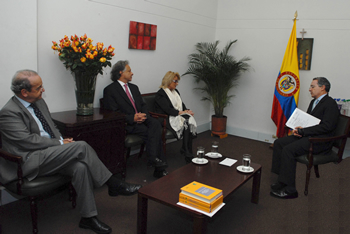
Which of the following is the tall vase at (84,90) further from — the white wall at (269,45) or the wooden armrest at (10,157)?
the white wall at (269,45)

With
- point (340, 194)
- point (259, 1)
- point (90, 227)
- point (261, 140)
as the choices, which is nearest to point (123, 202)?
point (90, 227)

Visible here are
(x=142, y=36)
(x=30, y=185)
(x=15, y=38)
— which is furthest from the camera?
(x=142, y=36)

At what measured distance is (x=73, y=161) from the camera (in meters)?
2.58

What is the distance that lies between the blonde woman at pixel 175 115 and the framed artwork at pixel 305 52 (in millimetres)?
2518

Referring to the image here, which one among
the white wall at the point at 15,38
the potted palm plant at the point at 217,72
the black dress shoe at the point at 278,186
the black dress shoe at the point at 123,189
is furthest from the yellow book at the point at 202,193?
the potted palm plant at the point at 217,72

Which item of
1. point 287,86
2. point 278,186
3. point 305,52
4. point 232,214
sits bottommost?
point 232,214

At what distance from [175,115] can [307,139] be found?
6.01ft

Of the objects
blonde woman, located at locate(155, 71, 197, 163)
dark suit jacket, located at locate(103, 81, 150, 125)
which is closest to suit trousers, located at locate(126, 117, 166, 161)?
dark suit jacket, located at locate(103, 81, 150, 125)

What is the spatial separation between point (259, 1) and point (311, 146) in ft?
11.9

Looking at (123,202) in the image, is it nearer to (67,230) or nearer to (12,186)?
(67,230)

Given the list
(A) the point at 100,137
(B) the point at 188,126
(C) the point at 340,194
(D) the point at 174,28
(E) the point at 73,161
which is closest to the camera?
(E) the point at 73,161

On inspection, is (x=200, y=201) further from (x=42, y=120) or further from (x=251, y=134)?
(x=251, y=134)

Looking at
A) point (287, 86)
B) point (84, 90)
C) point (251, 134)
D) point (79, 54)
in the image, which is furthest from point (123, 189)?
point (251, 134)

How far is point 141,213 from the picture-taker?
8.22 feet
